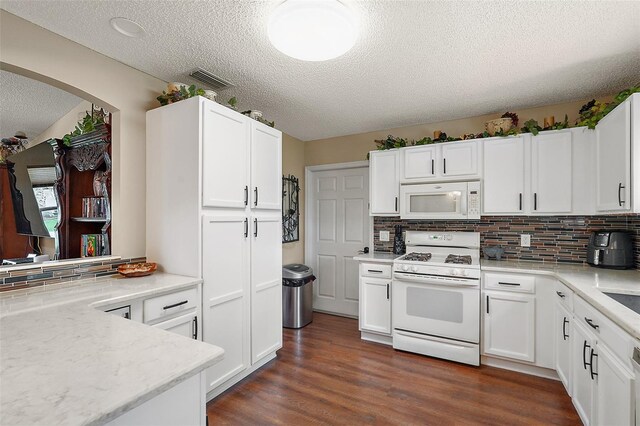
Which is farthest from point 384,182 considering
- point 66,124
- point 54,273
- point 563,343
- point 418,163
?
point 66,124

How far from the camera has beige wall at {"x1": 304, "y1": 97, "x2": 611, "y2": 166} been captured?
2.95m

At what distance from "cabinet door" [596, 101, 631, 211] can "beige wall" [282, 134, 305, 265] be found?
3.18 m

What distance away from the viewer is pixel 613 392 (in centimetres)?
143

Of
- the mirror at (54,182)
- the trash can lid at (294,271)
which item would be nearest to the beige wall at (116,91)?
the mirror at (54,182)

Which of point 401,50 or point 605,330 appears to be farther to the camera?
point 401,50

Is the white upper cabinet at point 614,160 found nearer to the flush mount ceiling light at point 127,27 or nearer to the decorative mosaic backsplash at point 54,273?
the flush mount ceiling light at point 127,27

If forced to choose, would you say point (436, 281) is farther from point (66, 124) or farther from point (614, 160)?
point (66, 124)

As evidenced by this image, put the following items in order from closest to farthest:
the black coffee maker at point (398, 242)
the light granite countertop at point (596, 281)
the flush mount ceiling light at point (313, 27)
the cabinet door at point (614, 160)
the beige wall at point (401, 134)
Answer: the light granite countertop at point (596, 281) → the flush mount ceiling light at point (313, 27) → the cabinet door at point (614, 160) → the beige wall at point (401, 134) → the black coffee maker at point (398, 242)

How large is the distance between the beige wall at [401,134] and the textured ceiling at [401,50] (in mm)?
128

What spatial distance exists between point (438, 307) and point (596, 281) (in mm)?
1180

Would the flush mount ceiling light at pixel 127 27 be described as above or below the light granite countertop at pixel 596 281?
above

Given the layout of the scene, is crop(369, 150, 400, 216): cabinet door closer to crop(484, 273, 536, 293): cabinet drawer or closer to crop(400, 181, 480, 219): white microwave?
crop(400, 181, 480, 219): white microwave

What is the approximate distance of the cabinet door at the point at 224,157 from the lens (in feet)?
6.86

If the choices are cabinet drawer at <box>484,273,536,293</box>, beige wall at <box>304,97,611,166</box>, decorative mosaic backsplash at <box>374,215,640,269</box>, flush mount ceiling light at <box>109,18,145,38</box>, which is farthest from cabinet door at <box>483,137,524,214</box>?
flush mount ceiling light at <box>109,18,145,38</box>
